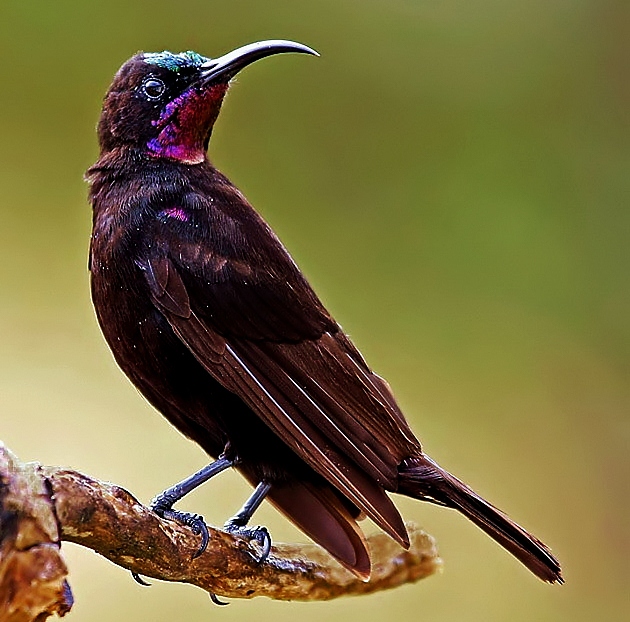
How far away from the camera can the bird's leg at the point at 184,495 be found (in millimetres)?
2385

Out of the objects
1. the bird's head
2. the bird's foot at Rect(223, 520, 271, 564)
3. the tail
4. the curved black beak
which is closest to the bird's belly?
the bird's foot at Rect(223, 520, 271, 564)

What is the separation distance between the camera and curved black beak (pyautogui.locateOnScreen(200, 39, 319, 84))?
269 cm

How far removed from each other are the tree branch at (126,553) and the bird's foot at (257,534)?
0.06ft

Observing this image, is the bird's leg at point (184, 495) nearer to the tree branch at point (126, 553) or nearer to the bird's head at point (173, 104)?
the tree branch at point (126, 553)

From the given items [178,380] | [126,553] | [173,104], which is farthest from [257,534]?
[173,104]

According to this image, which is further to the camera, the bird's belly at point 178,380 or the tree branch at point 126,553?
the bird's belly at point 178,380

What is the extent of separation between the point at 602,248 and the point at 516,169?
1.48 feet

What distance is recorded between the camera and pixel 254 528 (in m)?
2.69

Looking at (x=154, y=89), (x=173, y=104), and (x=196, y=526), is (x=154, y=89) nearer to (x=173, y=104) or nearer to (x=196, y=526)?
(x=173, y=104)

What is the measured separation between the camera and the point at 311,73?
4426 mm

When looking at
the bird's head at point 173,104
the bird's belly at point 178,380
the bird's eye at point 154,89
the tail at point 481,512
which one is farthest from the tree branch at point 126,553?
the bird's eye at point 154,89

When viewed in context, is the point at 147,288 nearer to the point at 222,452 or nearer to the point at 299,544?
the point at 222,452

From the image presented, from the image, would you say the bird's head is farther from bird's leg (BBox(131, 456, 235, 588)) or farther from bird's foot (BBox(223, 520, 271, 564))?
bird's foot (BBox(223, 520, 271, 564))

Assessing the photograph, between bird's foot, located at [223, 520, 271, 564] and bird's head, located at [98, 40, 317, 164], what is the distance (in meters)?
0.86
